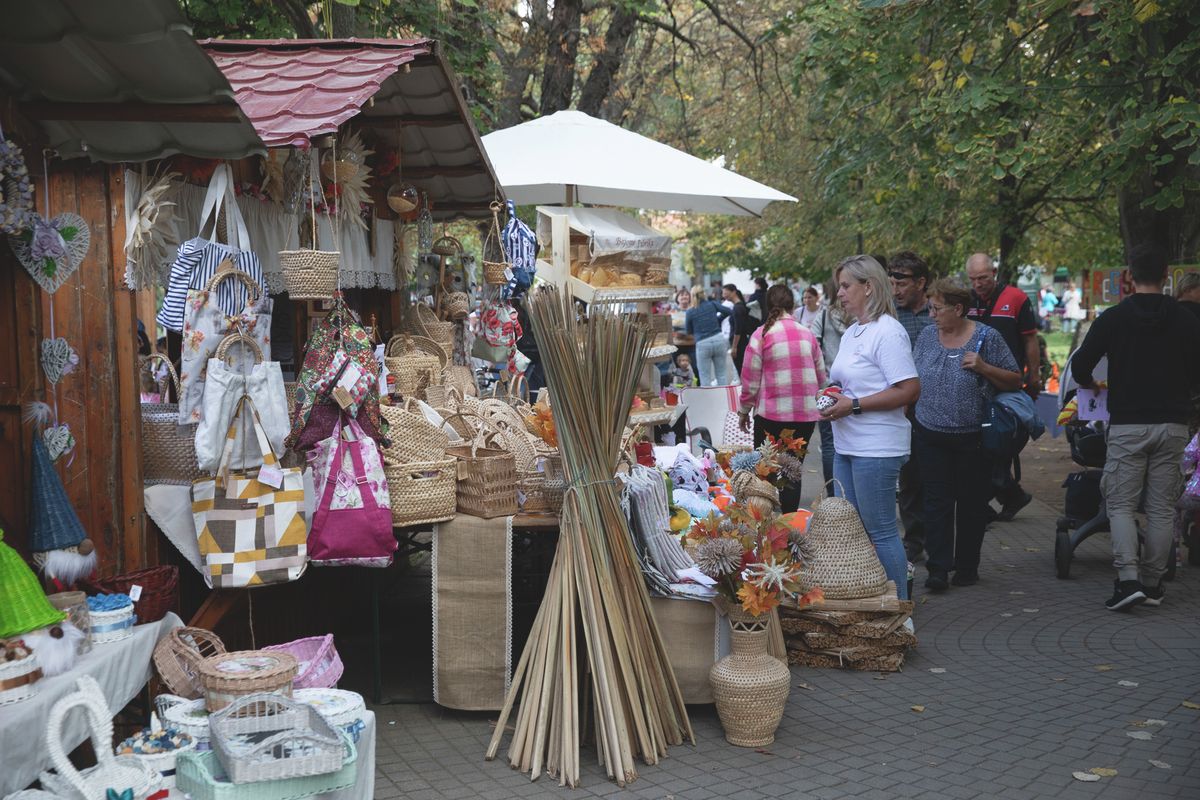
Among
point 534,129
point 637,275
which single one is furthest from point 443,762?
point 534,129

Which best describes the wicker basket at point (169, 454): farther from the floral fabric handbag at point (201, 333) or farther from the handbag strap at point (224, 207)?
the handbag strap at point (224, 207)

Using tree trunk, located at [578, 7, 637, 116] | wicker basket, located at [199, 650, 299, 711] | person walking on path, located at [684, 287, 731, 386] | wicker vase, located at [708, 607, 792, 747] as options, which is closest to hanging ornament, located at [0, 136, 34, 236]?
wicker basket, located at [199, 650, 299, 711]

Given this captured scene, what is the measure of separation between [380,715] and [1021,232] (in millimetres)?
10803

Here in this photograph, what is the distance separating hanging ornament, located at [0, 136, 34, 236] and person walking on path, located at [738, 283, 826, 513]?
17.1ft

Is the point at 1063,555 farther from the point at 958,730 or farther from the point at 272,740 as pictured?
the point at 272,740

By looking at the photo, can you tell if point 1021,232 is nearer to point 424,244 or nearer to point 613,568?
point 424,244

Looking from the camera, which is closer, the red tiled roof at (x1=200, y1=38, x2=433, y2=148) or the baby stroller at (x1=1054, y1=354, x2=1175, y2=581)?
the red tiled roof at (x1=200, y1=38, x2=433, y2=148)

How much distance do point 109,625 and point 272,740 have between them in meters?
0.96

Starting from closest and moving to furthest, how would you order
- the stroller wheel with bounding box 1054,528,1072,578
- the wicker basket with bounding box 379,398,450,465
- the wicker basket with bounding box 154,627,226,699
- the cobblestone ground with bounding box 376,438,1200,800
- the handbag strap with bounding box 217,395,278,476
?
the wicker basket with bounding box 154,627,226,699
the cobblestone ground with bounding box 376,438,1200,800
the handbag strap with bounding box 217,395,278,476
the wicker basket with bounding box 379,398,450,465
the stroller wheel with bounding box 1054,528,1072,578

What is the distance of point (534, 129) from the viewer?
9.16 metres

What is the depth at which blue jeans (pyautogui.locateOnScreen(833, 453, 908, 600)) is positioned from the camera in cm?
570

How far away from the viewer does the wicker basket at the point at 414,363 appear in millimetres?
6117

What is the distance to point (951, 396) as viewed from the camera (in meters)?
6.53

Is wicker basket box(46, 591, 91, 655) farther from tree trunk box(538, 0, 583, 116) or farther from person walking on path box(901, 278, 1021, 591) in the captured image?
tree trunk box(538, 0, 583, 116)
